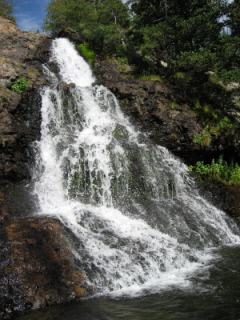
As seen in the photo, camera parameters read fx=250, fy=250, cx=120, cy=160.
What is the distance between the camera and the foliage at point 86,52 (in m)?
20.0

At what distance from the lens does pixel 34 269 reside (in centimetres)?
587

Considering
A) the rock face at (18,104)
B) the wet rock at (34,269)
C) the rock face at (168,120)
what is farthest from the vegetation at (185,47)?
the wet rock at (34,269)

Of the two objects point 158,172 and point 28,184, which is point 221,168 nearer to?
point 158,172

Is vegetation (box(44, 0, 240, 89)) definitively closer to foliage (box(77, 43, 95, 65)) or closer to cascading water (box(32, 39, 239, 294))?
foliage (box(77, 43, 95, 65))

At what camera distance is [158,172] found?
1156 centimetres

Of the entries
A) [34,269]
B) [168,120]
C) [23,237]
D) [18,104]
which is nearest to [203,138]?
[168,120]

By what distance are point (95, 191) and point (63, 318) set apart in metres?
5.98

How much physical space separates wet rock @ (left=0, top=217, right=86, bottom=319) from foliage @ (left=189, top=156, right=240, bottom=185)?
811 centimetres

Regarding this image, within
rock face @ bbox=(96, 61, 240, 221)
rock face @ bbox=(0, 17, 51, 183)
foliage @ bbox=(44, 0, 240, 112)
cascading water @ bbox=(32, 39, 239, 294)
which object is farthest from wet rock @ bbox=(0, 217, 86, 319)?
foliage @ bbox=(44, 0, 240, 112)

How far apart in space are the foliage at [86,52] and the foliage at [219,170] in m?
12.3

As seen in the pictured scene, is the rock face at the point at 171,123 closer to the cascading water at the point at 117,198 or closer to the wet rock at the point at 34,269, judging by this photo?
the cascading water at the point at 117,198

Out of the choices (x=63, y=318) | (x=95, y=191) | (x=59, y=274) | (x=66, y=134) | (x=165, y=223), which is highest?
(x=66, y=134)

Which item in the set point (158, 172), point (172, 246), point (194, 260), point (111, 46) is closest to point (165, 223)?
point (172, 246)

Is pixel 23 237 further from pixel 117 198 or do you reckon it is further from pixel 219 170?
pixel 219 170
